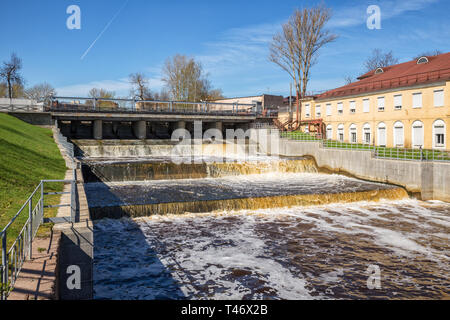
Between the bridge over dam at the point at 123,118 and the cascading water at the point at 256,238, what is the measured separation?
46.5 ft

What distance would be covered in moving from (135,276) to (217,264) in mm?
2221

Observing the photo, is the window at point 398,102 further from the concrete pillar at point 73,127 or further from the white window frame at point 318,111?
the concrete pillar at point 73,127

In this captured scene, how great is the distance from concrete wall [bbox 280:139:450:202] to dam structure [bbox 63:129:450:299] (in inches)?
33.0

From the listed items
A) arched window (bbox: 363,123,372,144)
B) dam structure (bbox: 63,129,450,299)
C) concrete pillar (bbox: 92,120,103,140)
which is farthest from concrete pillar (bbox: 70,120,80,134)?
arched window (bbox: 363,123,372,144)

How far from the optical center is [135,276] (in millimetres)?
8414

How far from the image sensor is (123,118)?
33.1 metres

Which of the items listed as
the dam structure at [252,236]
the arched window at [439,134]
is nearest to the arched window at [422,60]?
the arched window at [439,134]

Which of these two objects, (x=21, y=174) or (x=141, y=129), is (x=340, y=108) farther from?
(x=21, y=174)

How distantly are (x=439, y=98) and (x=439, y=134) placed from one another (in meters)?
2.73

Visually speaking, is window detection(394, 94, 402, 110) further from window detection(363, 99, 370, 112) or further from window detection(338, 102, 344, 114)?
window detection(338, 102, 344, 114)

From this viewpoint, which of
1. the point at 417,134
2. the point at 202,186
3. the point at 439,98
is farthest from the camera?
the point at 417,134

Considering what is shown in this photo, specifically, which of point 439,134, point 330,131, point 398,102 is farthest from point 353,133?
point 439,134

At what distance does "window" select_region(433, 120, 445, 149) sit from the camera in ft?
81.6
